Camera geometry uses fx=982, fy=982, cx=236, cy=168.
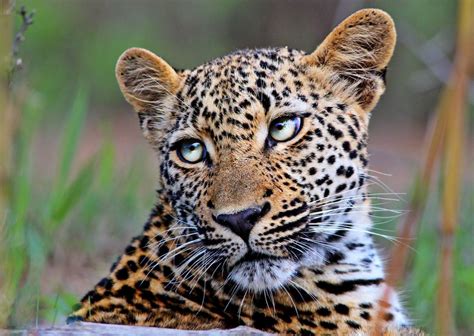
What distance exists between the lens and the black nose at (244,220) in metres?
4.48

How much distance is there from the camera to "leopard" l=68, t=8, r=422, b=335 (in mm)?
4668

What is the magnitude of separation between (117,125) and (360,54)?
12.6 meters

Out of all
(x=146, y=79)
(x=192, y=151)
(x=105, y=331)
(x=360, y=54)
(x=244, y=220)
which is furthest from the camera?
(x=146, y=79)

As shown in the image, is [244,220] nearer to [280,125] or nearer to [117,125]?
[280,125]

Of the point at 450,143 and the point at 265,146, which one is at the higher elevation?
the point at 265,146

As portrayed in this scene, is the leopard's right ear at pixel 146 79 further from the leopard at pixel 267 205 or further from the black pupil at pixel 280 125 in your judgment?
the black pupil at pixel 280 125

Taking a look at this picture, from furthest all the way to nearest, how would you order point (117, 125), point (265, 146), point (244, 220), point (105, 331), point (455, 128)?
1. point (117, 125)
2. point (265, 146)
3. point (244, 220)
4. point (105, 331)
5. point (455, 128)

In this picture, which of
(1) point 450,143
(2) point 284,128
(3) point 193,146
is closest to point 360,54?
(2) point 284,128

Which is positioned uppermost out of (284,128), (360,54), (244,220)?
(360,54)

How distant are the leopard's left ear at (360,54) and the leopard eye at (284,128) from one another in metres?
0.40

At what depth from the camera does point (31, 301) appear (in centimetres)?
514

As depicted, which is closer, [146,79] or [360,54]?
[360,54]

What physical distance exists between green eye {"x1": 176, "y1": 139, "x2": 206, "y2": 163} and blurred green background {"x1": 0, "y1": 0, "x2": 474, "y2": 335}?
3.59 ft

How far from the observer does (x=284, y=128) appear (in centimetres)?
497
